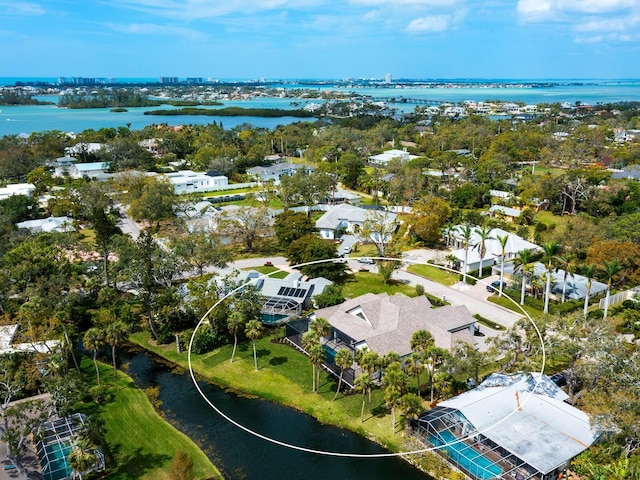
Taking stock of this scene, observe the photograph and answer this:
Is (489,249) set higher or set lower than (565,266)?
lower

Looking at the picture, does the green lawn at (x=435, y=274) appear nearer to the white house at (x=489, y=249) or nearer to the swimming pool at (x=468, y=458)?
the white house at (x=489, y=249)

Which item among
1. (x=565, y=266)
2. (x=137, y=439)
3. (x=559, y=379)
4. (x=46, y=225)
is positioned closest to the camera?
(x=137, y=439)

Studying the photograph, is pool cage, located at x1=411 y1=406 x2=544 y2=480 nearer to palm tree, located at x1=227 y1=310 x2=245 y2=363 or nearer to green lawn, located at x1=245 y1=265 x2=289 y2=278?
palm tree, located at x1=227 y1=310 x2=245 y2=363

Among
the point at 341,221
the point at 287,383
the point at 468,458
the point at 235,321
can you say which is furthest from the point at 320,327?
the point at 341,221

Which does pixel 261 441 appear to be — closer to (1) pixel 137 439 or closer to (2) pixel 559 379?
(1) pixel 137 439

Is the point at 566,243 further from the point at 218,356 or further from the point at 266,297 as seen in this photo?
the point at 218,356

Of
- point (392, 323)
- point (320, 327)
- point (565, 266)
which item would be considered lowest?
point (392, 323)

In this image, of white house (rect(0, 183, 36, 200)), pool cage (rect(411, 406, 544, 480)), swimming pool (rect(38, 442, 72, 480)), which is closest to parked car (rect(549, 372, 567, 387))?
pool cage (rect(411, 406, 544, 480))
